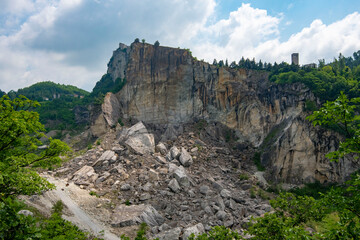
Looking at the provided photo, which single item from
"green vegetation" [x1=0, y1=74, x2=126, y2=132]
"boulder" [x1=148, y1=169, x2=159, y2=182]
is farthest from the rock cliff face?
"boulder" [x1=148, y1=169, x2=159, y2=182]

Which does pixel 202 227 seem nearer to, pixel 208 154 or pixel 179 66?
pixel 208 154

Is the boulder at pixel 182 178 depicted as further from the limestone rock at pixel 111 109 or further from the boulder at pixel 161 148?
the limestone rock at pixel 111 109

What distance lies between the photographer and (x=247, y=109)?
4338 centimetres

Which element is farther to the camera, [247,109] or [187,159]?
[247,109]

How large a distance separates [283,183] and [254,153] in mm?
7798

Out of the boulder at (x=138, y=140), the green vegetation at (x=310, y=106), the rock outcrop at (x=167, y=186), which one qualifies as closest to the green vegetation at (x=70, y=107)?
the boulder at (x=138, y=140)

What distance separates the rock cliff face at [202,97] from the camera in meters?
40.1

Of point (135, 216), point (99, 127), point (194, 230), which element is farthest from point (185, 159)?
point (99, 127)

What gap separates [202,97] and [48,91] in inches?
3024

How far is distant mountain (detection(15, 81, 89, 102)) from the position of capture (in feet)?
291

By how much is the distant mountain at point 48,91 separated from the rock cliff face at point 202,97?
53.1 metres

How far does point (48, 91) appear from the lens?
9319cm

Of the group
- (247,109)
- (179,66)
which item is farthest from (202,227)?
(179,66)

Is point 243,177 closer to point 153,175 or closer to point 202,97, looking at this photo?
point 153,175
